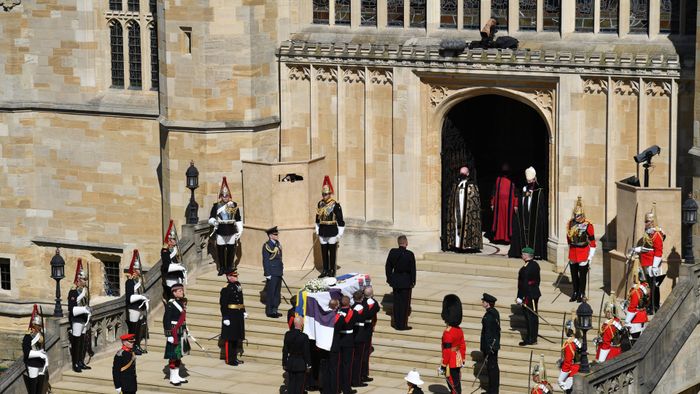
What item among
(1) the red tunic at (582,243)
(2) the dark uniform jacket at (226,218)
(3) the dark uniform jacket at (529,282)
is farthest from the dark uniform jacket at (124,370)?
(1) the red tunic at (582,243)

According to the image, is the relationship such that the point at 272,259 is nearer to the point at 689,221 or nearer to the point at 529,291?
the point at 529,291

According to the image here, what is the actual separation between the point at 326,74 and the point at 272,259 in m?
5.73

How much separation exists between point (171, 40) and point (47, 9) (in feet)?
15.6

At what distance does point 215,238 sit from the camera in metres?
47.4

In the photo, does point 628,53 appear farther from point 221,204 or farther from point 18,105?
point 18,105

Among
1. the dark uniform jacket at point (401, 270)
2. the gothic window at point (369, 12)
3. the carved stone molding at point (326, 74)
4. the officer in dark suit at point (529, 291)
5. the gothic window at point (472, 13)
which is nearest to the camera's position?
the officer in dark suit at point (529, 291)

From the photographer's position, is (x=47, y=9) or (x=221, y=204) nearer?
(x=221, y=204)

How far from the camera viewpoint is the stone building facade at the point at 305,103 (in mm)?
45375

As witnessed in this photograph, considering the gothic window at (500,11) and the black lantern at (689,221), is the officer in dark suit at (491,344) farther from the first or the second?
the gothic window at (500,11)

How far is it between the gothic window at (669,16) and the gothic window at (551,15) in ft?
7.82

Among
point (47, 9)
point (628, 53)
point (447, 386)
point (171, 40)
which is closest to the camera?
point (447, 386)

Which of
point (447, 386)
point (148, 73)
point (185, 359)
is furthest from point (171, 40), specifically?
point (447, 386)

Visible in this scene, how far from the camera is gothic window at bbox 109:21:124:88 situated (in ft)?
168

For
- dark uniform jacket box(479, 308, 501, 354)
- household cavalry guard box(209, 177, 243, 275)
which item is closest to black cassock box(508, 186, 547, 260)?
household cavalry guard box(209, 177, 243, 275)
